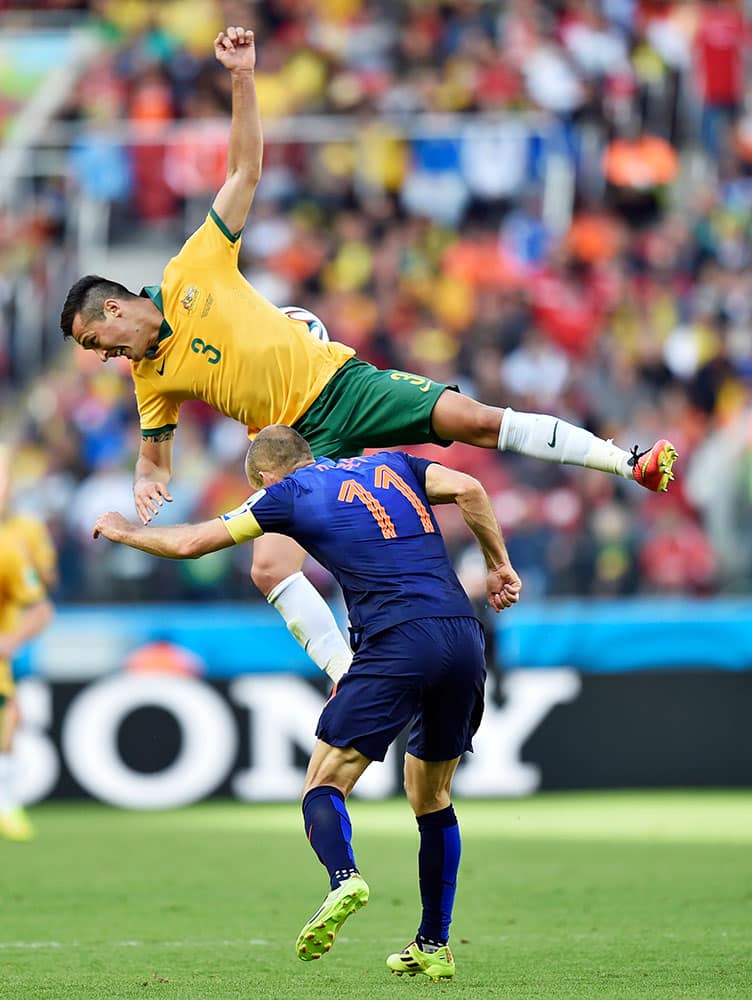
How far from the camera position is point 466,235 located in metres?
19.0

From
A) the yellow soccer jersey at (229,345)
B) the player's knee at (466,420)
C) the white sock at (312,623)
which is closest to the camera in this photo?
the player's knee at (466,420)

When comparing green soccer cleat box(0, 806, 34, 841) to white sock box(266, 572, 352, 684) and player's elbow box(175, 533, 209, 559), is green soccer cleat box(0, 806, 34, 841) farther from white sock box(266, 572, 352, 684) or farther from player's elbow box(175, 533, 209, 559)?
player's elbow box(175, 533, 209, 559)

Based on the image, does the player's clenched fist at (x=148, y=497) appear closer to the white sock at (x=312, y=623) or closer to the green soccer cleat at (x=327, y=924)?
the white sock at (x=312, y=623)

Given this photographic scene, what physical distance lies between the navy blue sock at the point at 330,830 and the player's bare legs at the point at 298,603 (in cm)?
120

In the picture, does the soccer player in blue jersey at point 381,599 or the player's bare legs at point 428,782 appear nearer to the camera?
the soccer player in blue jersey at point 381,599

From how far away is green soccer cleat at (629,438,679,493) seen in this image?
7285 mm

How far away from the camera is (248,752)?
1509 centimetres

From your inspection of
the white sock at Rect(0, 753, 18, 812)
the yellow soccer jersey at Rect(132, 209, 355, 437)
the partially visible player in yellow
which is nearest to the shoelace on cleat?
the yellow soccer jersey at Rect(132, 209, 355, 437)

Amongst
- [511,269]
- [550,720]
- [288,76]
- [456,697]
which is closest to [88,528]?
[550,720]

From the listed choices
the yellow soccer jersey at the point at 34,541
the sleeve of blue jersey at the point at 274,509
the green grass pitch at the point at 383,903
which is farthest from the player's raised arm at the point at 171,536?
the yellow soccer jersey at the point at 34,541

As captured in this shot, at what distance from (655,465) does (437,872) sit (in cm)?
194

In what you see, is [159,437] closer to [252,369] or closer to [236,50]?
[252,369]

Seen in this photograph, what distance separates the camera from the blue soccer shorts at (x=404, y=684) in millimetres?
6988

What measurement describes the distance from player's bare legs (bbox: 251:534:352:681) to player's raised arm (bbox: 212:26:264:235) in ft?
4.95
